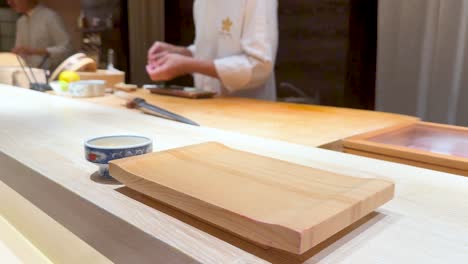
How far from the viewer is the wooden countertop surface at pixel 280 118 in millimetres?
1106

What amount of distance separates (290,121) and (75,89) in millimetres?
881

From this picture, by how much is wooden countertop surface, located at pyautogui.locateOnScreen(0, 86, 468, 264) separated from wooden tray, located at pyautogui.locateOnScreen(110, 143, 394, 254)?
0.08 feet

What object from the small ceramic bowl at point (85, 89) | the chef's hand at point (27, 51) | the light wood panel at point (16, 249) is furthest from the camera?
the chef's hand at point (27, 51)

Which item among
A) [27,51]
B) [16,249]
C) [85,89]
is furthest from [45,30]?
[16,249]

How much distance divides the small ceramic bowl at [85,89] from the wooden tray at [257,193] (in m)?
1.14

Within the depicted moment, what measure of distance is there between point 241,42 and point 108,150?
48.7 inches

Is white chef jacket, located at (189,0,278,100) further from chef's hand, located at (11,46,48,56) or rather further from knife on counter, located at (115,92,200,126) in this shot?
chef's hand, located at (11,46,48,56)

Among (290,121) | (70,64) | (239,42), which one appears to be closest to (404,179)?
(290,121)

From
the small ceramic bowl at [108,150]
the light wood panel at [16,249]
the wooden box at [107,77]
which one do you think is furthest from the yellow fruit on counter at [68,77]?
the small ceramic bowl at [108,150]

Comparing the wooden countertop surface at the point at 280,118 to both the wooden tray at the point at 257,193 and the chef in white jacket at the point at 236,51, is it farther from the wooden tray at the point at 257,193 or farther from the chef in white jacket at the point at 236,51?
the wooden tray at the point at 257,193

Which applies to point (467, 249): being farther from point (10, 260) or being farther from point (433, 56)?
point (433, 56)

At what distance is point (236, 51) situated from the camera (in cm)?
193

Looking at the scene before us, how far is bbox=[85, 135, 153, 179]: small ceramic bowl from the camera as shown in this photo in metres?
0.68

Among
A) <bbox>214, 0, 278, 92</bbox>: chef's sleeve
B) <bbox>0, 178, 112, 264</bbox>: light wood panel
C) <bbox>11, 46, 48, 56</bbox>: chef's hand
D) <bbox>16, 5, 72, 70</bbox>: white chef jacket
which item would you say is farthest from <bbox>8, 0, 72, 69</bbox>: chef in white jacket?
<bbox>0, 178, 112, 264</bbox>: light wood panel
